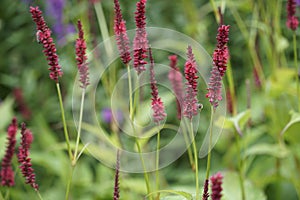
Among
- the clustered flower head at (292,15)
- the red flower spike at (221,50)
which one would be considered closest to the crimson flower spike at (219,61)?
the red flower spike at (221,50)

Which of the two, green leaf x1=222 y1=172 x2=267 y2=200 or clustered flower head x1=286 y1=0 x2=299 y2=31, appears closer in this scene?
clustered flower head x1=286 y1=0 x2=299 y2=31

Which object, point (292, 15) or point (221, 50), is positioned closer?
point (221, 50)

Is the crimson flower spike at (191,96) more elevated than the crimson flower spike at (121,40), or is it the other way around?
the crimson flower spike at (121,40)

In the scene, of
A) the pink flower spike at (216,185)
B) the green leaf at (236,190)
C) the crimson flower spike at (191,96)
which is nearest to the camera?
the pink flower spike at (216,185)

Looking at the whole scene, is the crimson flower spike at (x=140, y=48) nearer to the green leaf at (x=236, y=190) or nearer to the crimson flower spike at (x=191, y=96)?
the crimson flower spike at (x=191, y=96)

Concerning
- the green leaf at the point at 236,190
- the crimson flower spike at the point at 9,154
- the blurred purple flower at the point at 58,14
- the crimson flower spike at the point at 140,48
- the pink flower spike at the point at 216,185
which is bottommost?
the pink flower spike at the point at 216,185

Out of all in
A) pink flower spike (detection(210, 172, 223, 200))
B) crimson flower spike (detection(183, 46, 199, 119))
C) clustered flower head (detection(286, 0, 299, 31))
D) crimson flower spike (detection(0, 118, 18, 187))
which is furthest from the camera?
clustered flower head (detection(286, 0, 299, 31))

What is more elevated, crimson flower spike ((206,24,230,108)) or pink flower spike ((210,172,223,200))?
crimson flower spike ((206,24,230,108))

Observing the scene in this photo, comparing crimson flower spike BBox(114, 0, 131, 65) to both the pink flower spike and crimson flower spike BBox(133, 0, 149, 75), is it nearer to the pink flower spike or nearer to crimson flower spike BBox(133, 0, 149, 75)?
crimson flower spike BBox(133, 0, 149, 75)

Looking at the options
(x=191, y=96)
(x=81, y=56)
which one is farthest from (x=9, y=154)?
(x=191, y=96)

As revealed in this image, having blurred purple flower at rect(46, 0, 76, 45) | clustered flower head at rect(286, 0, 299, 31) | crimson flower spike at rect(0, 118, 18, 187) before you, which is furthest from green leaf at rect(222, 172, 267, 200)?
blurred purple flower at rect(46, 0, 76, 45)

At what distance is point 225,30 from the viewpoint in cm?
70

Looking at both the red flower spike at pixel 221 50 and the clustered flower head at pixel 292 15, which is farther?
the clustered flower head at pixel 292 15

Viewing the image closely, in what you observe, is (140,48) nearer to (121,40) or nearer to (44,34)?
(121,40)
